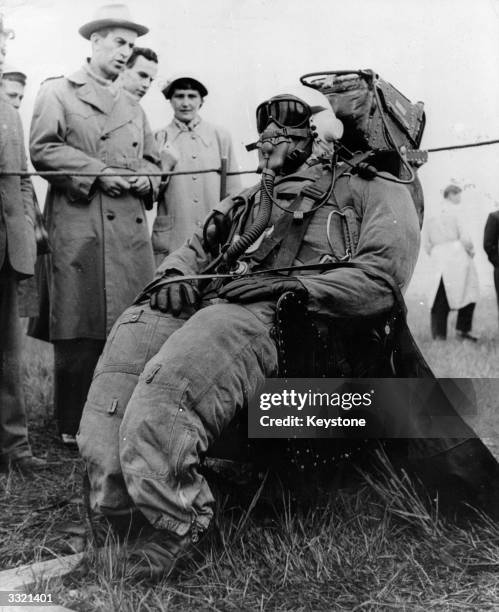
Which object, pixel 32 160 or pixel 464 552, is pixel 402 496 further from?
pixel 32 160

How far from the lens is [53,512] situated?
134 inches

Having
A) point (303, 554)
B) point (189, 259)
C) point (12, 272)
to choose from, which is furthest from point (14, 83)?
point (303, 554)

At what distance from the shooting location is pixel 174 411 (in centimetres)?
252

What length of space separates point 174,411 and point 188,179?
9.36 ft

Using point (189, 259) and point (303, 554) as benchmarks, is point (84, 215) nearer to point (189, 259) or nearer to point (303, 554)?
point (189, 259)

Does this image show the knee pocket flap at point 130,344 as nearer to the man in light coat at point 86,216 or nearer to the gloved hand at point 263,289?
the gloved hand at point 263,289

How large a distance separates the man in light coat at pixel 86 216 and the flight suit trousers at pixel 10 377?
1.47ft

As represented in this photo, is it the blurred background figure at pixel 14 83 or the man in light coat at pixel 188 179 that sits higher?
the blurred background figure at pixel 14 83

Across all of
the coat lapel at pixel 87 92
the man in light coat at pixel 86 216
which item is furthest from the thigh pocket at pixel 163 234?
the coat lapel at pixel 87 92

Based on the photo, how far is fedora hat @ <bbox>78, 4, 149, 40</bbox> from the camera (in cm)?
401

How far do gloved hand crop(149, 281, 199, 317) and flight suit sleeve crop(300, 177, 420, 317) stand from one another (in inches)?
20.6

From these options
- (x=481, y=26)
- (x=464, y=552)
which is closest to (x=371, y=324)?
(x=464, y=552)

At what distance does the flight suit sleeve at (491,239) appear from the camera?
588 centimetres

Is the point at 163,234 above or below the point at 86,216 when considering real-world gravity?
below
